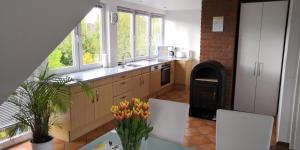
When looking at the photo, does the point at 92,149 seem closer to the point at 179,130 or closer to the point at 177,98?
the point at 179,130

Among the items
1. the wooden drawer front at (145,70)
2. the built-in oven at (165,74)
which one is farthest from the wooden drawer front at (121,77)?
the built-in oven at (165,74)

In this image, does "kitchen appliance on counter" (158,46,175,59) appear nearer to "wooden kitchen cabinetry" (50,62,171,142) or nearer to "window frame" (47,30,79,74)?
"wooden kitchen cabinetry" (50,62,171,142)

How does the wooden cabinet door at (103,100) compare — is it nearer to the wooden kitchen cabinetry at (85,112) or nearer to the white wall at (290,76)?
the wooden kitchen cabinetry at (85,112)

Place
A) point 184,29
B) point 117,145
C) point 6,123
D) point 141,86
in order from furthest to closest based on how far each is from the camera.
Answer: point 184,29
point 141,86
point 6,123
point 117,145

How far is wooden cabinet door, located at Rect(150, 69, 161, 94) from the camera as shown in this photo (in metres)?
5.28

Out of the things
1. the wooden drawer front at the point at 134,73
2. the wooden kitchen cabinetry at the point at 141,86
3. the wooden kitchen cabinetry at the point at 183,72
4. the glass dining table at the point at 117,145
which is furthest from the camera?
the wooden kitchen cabinetry at the point at 183,72

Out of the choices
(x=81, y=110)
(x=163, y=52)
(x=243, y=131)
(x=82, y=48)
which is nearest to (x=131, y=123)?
(x=243, y=131)

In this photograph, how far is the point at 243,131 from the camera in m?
1.76

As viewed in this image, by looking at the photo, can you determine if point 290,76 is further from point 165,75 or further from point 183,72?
point 183,72

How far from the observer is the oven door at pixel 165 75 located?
5754 millimetres

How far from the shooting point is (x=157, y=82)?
18.1ft

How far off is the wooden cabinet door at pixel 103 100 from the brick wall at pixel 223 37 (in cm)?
189

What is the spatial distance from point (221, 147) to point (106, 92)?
231 cm

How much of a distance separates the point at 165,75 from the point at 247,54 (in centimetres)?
226
